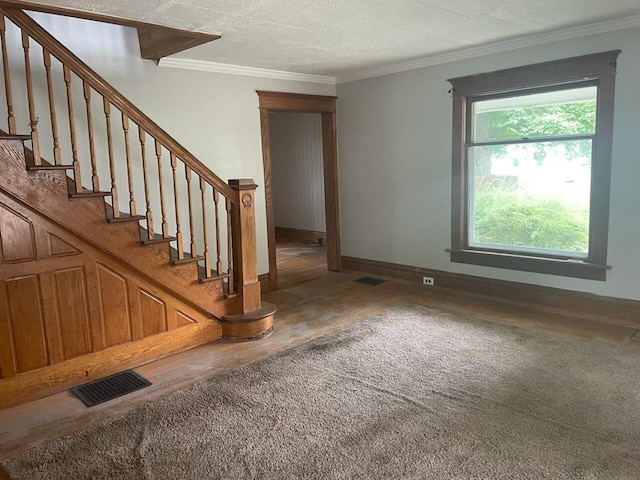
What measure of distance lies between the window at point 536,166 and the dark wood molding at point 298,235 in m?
3.79

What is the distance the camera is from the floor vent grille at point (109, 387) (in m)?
3.00

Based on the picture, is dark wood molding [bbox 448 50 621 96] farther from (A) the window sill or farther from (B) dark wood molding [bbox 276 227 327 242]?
(B) dark wood molding [bbox 276 227 327 242]

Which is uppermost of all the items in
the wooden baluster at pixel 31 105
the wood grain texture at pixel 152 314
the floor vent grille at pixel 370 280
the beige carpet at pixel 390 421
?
the wooden baluster at pixel 31 105

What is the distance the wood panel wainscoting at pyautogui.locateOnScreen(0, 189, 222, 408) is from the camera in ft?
9.47

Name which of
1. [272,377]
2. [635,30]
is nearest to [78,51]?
[272,377]

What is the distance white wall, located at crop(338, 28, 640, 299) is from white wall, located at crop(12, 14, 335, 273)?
865mm

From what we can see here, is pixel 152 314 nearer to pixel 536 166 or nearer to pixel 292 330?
pixel 292 330

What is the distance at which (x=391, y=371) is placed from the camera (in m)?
3.24

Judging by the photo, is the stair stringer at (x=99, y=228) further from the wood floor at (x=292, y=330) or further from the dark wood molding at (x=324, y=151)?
the dark wood molding at (x=324, y=151)

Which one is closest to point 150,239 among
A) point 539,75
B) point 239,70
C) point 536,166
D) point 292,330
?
point 292,330

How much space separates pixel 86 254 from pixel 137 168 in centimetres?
134

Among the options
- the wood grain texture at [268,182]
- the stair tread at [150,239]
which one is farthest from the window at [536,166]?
the stair tread at [150,239]

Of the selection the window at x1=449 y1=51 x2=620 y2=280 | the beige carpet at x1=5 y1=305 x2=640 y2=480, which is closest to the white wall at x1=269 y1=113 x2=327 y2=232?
the window at x1=449 y1=51 x2=620 y2=280

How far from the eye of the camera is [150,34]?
154 inches
